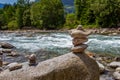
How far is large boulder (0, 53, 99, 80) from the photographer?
1011 centimetres

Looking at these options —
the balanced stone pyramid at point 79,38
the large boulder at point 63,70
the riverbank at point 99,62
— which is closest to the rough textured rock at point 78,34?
the balanced stone pyramid at point 79,38

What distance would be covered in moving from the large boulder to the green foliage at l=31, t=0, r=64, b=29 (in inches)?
2880

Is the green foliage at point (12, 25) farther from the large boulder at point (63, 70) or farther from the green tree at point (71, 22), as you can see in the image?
the large boulder at point (63, 70)

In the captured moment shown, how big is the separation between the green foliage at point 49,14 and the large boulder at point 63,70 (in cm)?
7315

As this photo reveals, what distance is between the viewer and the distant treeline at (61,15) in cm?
7025

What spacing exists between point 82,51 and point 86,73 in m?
0.81

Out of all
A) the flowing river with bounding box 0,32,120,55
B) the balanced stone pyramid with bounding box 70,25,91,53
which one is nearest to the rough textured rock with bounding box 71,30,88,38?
the balanced stone pyramid with bounding box 70,25,91,53

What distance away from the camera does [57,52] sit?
2552 cm

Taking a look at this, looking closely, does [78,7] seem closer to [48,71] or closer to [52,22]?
[52,22]

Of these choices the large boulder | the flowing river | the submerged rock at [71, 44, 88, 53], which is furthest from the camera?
the flowing river

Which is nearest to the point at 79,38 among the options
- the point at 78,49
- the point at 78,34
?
the point at 78,34

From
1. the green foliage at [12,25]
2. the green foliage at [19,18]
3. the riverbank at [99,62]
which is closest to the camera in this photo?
the riverbank at [99,62]

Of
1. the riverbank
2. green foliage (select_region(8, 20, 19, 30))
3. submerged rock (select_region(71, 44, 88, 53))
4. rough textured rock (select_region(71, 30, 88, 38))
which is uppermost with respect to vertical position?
rough textured rock (select_region(71, 30, 88, 38))

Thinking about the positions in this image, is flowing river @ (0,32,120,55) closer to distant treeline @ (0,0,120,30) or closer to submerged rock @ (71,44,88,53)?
submerged rock @ (71,44,88,53)
